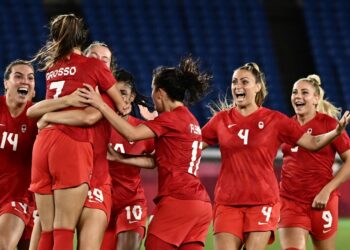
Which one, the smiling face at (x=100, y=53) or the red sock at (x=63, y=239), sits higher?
the smiling face at (x=100, y=53)

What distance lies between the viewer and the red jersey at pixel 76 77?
19.0 ft

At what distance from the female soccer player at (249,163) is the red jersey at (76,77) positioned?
1351 mm

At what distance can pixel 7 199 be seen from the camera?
6934mm

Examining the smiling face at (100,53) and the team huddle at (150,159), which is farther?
the smiling face at (100,53)

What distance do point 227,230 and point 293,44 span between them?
444 inches

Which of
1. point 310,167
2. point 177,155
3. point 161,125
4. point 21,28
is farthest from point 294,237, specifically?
point 21,28

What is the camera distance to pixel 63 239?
18.3ft

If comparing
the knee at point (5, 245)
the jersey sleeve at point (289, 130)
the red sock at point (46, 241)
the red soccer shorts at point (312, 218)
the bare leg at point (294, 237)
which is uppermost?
the jersey sleeve at point (289, 130)

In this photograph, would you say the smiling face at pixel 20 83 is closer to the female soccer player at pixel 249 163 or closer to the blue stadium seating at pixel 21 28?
the female soccer player at pixel 249 163

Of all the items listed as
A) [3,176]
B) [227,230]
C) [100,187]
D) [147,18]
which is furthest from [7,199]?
[147,18]

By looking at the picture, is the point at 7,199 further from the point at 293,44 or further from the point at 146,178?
the point at 293,44

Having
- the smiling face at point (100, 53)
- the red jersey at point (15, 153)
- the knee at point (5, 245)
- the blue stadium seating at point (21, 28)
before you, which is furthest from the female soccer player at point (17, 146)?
the blue stadium seating at point (21, 28)

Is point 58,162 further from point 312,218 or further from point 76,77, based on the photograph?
point 312,218

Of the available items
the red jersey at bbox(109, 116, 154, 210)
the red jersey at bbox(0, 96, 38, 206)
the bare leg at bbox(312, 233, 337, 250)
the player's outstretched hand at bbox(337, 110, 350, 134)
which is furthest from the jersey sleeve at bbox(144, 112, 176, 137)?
the bare leg at bbox(312, 233, 337, 250)
